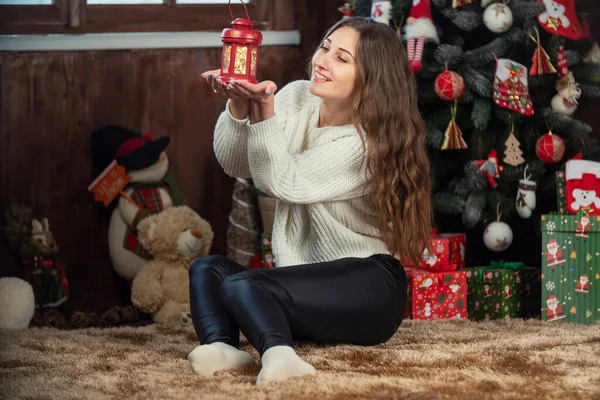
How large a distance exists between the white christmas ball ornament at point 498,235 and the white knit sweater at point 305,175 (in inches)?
35.4

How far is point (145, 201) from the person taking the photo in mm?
3250

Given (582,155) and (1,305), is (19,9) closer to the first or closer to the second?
(1,305)

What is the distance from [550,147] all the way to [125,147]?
143cm

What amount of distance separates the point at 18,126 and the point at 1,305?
2.35ft

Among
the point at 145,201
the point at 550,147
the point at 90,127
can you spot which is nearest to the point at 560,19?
the point at 550,147

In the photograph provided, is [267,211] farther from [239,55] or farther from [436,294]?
[239,55]

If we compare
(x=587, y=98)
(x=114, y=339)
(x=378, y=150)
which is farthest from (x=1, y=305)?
(x=587, y=98)

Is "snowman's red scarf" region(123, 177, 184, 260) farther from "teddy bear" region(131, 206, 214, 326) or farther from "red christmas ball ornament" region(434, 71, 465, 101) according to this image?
"red christmas ball ornament" region(434, 71, 465, 101)

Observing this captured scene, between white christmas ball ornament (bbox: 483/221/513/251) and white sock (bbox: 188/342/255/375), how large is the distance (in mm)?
1307

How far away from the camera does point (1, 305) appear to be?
2834mm

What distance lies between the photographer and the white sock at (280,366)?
167 cm

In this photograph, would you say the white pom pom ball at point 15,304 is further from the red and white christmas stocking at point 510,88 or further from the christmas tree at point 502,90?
the red and white christmas stocking at point 510,88

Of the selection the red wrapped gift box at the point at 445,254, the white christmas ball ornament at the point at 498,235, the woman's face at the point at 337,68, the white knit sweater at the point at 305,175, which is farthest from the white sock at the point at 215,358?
the white christmas ball ornament at the point at 498,235

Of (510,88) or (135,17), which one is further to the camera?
(135,17)
